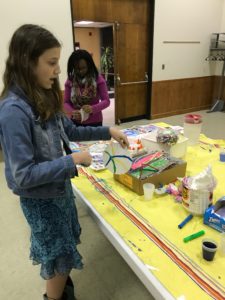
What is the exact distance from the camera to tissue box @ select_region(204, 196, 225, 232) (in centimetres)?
94

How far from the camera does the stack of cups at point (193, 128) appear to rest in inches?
69.4

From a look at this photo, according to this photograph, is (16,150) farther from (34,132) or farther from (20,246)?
(20,246)

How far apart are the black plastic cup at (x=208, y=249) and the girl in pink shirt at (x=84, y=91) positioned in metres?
1.47

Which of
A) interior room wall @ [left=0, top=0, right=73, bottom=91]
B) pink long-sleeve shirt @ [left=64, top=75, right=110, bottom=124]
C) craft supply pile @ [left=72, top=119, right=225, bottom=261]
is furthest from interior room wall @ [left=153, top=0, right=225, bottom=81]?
craft supply pile @ [left=72, top=119, right=225, bottom=261]

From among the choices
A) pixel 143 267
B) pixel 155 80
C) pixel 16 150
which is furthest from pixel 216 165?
pixel 155 80

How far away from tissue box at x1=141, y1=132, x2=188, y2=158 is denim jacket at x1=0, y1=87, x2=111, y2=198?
77 centimetres

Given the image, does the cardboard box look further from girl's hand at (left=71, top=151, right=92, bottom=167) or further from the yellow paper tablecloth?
girl's hand at (left=71, top=151, right=92, bottom=167)

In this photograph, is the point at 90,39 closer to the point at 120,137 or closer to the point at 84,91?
the point at 84,91

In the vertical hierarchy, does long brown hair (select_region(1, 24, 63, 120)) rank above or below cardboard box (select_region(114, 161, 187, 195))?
above

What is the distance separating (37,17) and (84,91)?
75.7 inches

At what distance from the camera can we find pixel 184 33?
15.7ft

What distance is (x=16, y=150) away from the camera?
0.75 m

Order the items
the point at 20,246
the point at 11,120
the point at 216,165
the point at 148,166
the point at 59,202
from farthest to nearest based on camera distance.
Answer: the point at 20,246 < the point at 216,165 < the point at 148,166 < the point at 59,202 < the point at 11,120

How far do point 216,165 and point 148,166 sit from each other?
49 centimetres
